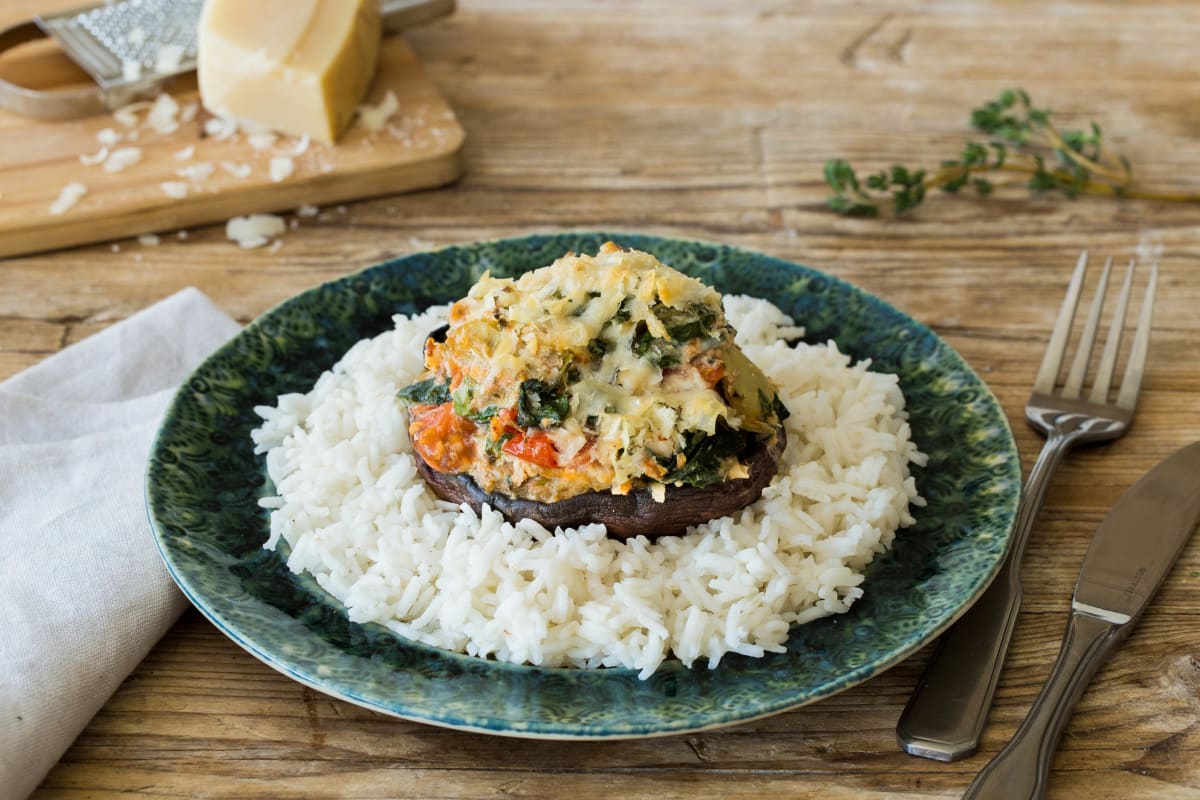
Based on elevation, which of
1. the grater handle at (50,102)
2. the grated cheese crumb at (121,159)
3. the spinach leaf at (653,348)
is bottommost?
the grated cheese crumb at (121,159)

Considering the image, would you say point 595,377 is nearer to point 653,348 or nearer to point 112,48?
point 653,348

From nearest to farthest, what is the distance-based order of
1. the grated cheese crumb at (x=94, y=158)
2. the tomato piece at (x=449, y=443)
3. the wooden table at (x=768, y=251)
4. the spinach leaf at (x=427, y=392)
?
the wooden table at (x=768, y=251), the tomato piece at (x=449, y=443), the spinach leaf at (x=427, y=392), the grated cheese crumb at (x=94, y=158)

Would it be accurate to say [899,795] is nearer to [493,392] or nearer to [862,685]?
[862,685]

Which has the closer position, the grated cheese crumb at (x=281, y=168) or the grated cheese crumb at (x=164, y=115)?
the grated cheese crumb at (x=281, y=168)

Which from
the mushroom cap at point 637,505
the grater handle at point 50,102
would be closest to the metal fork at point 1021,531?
the mushroom cap at point 637,505

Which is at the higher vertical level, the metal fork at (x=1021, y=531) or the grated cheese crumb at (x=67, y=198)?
the grated cheese crumb at (x=67, y=198)

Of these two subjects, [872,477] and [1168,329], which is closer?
[872,477]

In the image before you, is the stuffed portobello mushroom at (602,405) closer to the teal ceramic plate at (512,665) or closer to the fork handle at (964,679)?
the teal ceramic plate at (512,665)

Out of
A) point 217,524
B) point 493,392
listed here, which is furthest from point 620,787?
point 217,524
